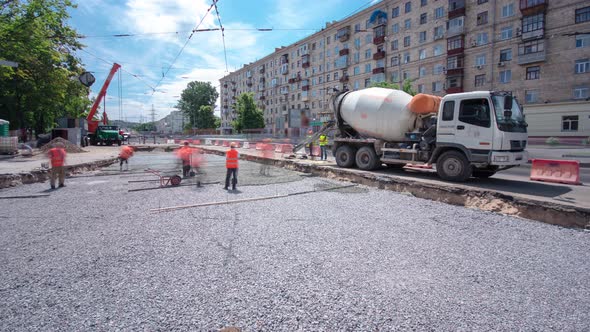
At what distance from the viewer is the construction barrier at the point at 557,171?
8.64 m

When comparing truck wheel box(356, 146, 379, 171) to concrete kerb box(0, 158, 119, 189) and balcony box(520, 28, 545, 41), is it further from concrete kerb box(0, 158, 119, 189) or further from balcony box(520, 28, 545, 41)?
balcony box(520, 28, 545, 41)

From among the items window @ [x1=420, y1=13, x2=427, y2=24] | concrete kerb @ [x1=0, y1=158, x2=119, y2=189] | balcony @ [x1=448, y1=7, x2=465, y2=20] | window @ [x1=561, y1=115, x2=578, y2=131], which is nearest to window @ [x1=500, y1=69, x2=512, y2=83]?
window @ [x1=561, y1=115, x2=578, y2=131]

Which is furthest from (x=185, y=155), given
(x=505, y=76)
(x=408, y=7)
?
(x=408, y=7)

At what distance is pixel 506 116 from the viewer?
26.7ft

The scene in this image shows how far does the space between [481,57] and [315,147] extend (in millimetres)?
25464

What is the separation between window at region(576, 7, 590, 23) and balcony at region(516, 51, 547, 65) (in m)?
3.46

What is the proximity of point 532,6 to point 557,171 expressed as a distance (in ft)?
94.4

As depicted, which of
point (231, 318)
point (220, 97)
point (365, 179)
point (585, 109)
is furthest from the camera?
point (220, 97)

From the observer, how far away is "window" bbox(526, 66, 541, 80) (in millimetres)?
28828

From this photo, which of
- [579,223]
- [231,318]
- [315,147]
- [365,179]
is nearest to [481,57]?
[315,147]

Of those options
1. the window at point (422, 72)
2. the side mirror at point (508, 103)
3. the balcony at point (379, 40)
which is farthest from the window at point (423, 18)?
the side mirror at point (508, 103)

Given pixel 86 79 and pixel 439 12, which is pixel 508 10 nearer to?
pixel 439 12

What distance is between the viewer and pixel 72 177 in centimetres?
1162

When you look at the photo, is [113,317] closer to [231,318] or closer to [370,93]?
[231,318]
